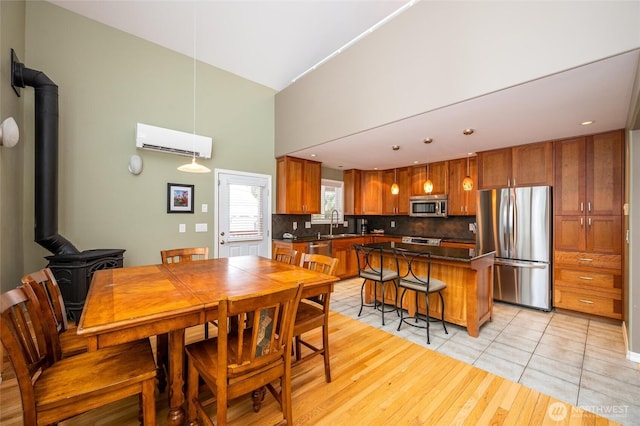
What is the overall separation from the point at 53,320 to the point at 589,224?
213 inches

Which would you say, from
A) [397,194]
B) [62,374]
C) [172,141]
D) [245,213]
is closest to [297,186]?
[245,213]

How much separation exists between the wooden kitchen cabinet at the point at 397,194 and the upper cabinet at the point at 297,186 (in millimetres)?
1756

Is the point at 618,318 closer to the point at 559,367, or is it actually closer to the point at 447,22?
the point at 559,367

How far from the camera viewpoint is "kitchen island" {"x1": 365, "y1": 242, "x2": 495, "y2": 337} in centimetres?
287

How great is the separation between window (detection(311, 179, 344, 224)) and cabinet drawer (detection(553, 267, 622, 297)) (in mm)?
4050

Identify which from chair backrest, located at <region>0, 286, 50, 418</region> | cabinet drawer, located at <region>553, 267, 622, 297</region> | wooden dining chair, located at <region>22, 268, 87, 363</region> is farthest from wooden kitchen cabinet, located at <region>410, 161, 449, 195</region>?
chair backrest, located at <region>0, 286, 50, 418</region>

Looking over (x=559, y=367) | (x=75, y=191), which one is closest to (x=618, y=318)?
(x=559, y=367)

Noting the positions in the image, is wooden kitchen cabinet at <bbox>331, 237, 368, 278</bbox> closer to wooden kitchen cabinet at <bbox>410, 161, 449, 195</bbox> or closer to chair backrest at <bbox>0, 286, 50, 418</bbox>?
wooden kitchen cabinet at <bbox>410, 161, 449, 195</bbox>

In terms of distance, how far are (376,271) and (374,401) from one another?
64.9 inches

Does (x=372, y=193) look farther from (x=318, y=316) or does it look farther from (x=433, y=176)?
(x=318, y=316)

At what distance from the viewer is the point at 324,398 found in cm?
192

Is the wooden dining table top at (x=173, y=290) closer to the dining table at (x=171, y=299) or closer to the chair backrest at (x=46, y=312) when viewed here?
the dining table at (x=171, y=299)

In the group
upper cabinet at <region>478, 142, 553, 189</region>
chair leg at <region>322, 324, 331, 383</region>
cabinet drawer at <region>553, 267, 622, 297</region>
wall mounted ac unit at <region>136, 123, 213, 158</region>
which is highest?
wall mounted ac unit at <region>136, 123, 213, 158</region>

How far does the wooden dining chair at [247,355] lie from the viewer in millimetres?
1242
